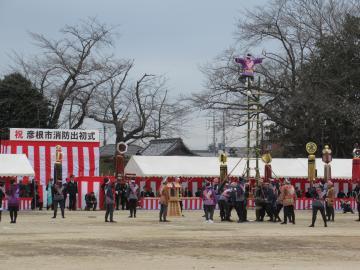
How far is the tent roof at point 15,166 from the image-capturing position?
111 feet

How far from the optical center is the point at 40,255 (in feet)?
47.8

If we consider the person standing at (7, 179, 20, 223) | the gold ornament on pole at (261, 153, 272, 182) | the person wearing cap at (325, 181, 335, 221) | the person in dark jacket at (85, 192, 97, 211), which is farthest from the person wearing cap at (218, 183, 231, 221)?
the person in dark jacket at (85, 192, 97, 211)

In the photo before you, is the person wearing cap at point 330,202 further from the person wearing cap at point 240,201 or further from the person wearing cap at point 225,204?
the person wearing cap at point 225,204

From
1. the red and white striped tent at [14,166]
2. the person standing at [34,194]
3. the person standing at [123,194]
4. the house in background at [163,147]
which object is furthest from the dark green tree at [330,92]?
the red and white striped tent at [14,166]

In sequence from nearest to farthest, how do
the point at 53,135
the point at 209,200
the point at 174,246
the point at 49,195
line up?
Answer: 1. the point at 174,246
2. the point at 209,200
3. the point at 49,195
4. the point at 53,135

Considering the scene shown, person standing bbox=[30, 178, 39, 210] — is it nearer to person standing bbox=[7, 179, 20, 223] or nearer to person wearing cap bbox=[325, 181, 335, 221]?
person standing bbox=[7, 179, 20, 223]

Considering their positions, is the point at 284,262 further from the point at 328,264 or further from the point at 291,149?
the point at 291,149

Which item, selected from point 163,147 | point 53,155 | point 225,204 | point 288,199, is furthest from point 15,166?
point 163,147

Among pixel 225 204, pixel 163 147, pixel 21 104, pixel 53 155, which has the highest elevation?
pixel 21 104

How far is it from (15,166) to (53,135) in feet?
16.8

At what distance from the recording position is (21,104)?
53.9 meters

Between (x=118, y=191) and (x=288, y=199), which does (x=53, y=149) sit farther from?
(x=288, y=199)

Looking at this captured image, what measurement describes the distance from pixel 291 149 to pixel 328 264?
140ft

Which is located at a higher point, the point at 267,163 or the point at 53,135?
the point at 53,135
